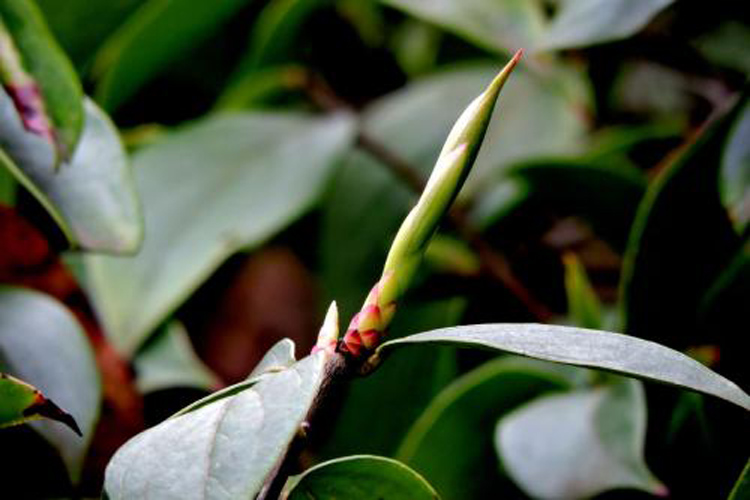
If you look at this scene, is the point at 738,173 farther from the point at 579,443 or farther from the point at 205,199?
the point at 205,199

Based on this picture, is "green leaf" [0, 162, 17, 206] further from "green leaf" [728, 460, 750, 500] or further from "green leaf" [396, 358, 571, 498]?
"green leaf" [728, 460, 750, 500]

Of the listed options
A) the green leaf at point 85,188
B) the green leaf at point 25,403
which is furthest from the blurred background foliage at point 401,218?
the green leaf at point 25,403

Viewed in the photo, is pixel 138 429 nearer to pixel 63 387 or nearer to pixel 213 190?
pixel 63 387

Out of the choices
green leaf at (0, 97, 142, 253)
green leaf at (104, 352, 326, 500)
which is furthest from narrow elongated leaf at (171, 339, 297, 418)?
green leaf at (0, 97, 142, 253)

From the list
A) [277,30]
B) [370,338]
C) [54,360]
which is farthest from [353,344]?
[277,30]

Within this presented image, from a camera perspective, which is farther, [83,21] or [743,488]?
[83,21]

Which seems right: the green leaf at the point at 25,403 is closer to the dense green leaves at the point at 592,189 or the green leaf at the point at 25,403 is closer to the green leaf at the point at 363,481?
the green leaf at the point at 363,481
